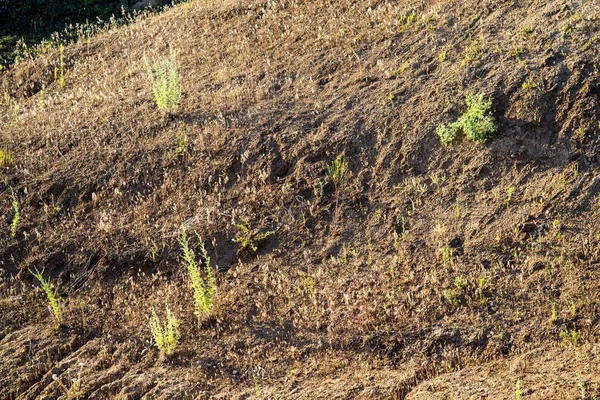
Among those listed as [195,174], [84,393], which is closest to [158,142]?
[195,174]

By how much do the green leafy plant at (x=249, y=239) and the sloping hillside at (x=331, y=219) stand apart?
38 millimetres

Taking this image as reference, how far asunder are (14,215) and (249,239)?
120 inches

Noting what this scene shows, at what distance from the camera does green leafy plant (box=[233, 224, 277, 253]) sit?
704cm

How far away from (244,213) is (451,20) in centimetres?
407

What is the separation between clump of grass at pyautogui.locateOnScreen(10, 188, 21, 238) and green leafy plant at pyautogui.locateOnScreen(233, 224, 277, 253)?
8.94ft

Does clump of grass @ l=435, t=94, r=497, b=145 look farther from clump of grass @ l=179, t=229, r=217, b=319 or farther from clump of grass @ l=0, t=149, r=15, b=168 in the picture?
clump of grass @ l=0, t=149, r=15, b=168

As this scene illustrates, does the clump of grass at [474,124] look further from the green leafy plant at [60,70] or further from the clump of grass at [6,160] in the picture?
the green leafy plant at [60,70]

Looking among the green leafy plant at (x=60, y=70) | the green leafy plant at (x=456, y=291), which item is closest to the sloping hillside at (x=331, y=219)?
the green leafy plant at (x=456, y=291)

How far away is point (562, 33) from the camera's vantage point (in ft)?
26.1

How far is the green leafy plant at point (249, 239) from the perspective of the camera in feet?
23.1

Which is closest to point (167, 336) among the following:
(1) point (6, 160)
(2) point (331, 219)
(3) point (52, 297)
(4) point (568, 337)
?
(3) point (52, 297)

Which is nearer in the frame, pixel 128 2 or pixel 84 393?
pixel 84 393

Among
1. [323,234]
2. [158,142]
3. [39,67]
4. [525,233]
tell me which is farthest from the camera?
[39,67]

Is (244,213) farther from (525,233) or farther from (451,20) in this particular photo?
(451,20)
